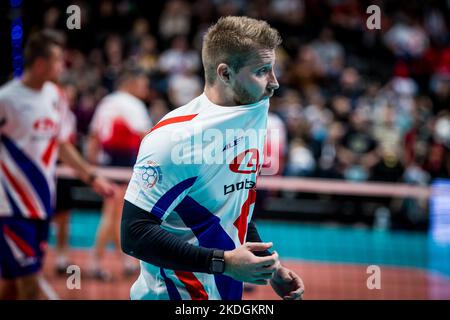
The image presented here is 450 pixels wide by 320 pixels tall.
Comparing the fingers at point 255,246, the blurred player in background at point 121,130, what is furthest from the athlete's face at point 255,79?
the blurred player in background at point 121,130

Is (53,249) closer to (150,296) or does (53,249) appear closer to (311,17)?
(150,296)

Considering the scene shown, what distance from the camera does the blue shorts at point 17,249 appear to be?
4602mm

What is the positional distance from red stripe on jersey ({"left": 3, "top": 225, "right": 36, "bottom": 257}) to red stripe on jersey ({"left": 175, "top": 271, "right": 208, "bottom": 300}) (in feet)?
8.53

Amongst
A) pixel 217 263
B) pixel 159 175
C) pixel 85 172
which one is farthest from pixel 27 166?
pixel 217 263

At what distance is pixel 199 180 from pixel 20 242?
9.10 ft

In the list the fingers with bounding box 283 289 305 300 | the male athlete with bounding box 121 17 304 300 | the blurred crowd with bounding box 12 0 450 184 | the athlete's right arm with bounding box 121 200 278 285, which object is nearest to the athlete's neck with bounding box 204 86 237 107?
the male athlete with bounding box 121 17 304 300

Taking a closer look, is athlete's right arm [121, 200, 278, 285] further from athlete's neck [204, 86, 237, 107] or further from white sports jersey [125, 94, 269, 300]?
athlete's neck [204, 86, 237, 107]

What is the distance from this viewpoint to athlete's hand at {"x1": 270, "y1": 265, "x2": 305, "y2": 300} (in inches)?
97.8

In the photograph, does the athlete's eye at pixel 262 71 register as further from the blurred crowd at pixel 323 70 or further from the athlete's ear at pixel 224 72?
the blurred crowd at pixel 323 70

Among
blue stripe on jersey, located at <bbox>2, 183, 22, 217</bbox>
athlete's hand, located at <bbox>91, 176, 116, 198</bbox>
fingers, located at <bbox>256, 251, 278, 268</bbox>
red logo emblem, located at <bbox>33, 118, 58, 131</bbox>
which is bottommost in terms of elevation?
blue stripe on jersey, located at <bbox>2, 183, 22, 217</bbox>

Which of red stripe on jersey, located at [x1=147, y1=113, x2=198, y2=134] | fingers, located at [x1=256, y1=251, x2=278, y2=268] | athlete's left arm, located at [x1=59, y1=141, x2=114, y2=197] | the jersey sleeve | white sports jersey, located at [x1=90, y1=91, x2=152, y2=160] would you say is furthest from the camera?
white sports jersey, located at [x1=90, y1=91, x2=152, y2=160]

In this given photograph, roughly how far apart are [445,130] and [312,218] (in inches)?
138

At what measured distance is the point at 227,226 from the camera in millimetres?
2420

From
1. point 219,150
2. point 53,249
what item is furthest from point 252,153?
point 53,249
